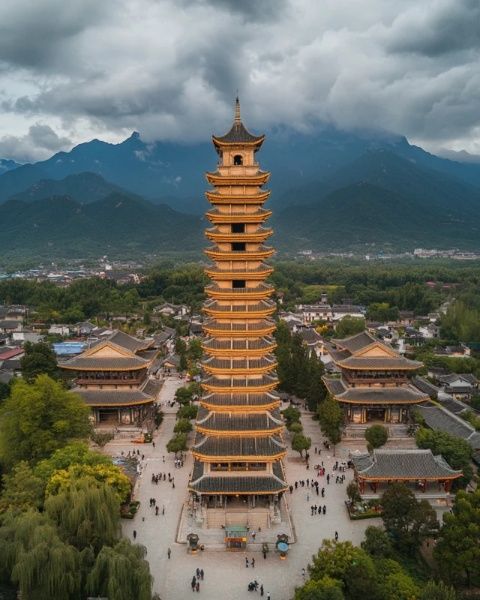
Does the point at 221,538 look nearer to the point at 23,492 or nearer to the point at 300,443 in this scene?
the point at 23,492

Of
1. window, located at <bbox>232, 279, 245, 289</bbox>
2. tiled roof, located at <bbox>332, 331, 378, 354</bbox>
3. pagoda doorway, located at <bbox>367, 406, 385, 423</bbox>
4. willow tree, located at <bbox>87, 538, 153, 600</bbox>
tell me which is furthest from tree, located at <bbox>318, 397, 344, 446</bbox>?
willow tree, located at <bbox>87, 538, 153, 600</bbox>

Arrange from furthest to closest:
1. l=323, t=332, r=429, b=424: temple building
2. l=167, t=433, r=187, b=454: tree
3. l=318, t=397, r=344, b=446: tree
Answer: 1. l=323, t=332, r=429, b=424: temple building
2. l=318, t=397, r=344, b=446: tree
3. l=167, t=433, r=187, b=454: tree

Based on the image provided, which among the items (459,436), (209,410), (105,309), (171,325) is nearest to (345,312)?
(171,325)

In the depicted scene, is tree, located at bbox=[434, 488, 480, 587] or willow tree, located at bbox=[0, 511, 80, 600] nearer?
willow tree, located at bbox=[0, 511, 80, 600]

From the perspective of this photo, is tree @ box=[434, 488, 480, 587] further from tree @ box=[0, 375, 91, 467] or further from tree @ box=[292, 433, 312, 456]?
tree @ box=[0, 375, 91, 467]

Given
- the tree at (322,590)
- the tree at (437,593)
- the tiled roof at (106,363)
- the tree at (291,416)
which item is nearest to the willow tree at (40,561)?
the tree at (322,590)

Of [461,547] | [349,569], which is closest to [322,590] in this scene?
[349,569]

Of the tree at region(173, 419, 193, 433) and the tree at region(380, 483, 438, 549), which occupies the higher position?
the tree at region(173, 419, 193, 433)
